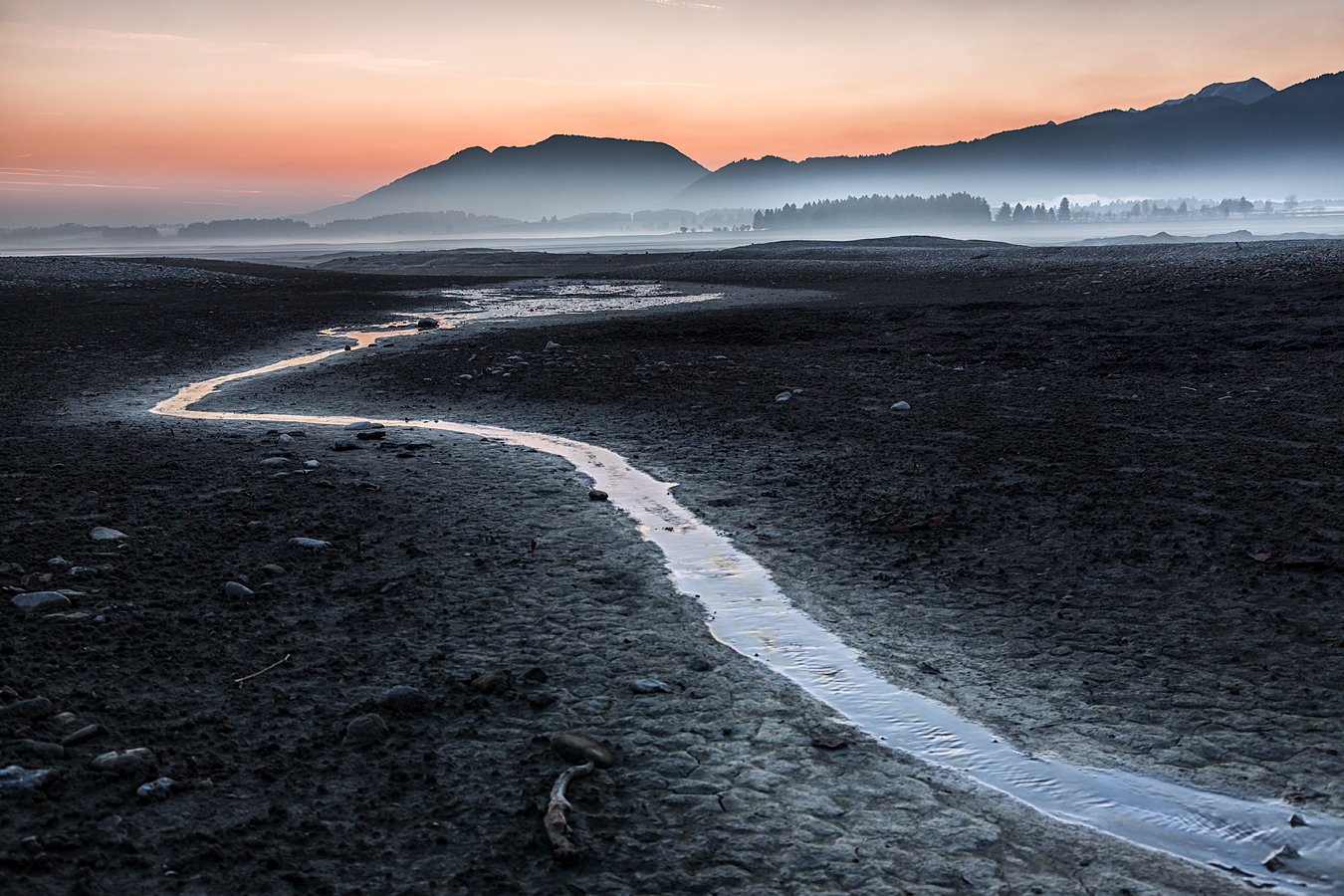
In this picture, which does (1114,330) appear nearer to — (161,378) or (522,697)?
(522,697)

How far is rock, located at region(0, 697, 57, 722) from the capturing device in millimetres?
3857

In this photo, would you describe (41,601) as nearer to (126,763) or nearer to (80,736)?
(80,736)

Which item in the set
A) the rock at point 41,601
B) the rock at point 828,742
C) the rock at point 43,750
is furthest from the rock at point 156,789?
the rock at point 828,742

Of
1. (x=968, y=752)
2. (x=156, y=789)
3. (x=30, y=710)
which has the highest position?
(x=30, y=710)

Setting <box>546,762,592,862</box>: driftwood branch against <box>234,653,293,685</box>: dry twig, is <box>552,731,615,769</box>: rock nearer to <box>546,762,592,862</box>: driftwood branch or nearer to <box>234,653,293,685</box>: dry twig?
<box>546,762,592,862</box>: driftwood branch

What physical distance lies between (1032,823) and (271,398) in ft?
38.6

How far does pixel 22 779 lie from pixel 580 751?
6.87ft

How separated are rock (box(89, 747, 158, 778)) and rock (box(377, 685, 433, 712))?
0.94 m

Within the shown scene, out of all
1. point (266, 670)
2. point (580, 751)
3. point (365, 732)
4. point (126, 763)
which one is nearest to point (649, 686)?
point (580, 751)

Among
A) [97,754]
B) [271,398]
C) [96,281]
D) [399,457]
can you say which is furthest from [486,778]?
[96,281]

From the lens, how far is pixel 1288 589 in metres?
5.32

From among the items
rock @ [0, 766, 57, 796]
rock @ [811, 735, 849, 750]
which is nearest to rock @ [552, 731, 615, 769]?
rock @ [811, 735, 849, 750]

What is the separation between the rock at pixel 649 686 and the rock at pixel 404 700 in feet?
3.17

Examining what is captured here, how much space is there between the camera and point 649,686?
173 inches
